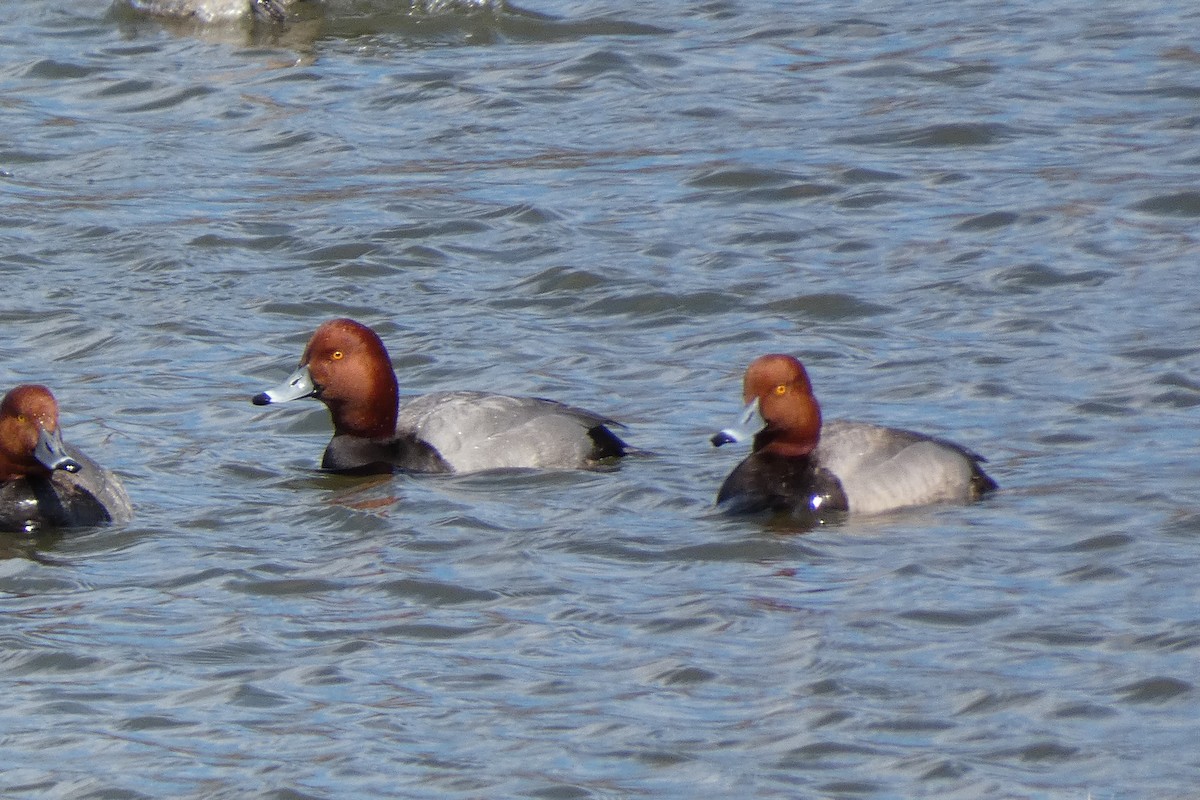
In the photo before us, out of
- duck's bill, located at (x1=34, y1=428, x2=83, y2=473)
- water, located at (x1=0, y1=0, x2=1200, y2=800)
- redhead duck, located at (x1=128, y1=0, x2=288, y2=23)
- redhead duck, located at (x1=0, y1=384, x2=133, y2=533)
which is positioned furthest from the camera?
redhead duck, located at (x1=128, y1=0, x2=288, y2=23)

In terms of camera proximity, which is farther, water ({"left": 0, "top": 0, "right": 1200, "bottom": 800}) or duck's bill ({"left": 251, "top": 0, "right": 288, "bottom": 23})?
duck's bill ({"left": 251, "top": 0, "right": 288, "bottom": 23})

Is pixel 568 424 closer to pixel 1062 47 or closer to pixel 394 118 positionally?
pixel 394 118

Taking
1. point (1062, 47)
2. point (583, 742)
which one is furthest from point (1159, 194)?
point (583, 742)

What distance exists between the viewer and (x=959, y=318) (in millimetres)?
10391

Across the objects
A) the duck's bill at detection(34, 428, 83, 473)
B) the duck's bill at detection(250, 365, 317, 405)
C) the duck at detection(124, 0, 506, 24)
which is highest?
the duck at detection(124, 0, 506, 24)

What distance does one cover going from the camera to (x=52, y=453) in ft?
26.6

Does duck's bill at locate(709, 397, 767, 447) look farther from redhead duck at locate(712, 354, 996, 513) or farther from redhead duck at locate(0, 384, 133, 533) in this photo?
redhead duck at locate(0, 384, 133, 533)

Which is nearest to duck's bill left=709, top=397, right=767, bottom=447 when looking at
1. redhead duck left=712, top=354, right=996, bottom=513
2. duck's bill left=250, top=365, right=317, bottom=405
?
redhead duck left=712, top=354, right=996, bottom=513

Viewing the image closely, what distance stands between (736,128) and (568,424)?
16.4 feet

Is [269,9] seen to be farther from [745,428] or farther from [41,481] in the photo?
[745,428]

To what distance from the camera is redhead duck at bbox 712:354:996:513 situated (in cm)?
814

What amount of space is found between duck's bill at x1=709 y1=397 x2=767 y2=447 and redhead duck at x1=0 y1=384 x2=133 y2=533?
6.84 feet

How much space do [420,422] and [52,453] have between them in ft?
5.15

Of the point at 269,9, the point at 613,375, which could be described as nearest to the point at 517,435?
the point at 613,375
